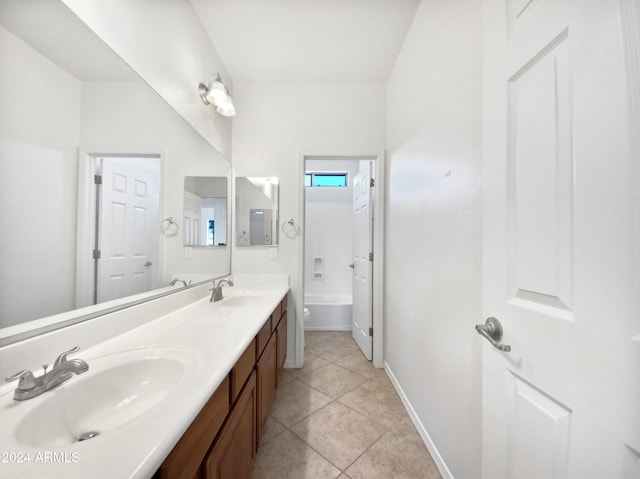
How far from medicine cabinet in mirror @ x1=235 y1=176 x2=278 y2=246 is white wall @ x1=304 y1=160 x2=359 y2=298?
165 centimetres

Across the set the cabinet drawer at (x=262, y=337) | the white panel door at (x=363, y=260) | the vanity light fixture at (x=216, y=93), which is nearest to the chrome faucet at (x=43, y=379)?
the cabinet drawer at (x=262, y=337)

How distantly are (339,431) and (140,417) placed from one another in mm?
1358

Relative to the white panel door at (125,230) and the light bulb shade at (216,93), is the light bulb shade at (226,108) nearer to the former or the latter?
the light bulb shade at (216,93)

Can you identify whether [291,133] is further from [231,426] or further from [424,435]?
[424,435]

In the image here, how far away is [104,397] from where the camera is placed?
67 cm

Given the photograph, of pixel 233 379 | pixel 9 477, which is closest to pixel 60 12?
pixel 9 477

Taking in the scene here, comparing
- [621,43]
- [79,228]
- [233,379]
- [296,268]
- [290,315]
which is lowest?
[290,315]

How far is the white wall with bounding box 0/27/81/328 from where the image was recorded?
0.63 meters

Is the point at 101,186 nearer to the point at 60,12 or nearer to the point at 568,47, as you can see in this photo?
the point at 60,12

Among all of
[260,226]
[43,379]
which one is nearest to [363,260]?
[260,226]

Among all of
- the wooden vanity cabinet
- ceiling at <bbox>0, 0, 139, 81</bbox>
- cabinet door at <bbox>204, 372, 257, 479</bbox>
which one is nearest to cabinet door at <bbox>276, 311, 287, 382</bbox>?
the wooden vanity cabinet

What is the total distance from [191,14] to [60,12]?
1.03 meters

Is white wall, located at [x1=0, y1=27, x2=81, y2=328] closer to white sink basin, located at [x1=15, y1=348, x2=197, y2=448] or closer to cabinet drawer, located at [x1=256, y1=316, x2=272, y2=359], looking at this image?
white sink basin, located at [x1=15, y1=348, x2=197, y2=448]

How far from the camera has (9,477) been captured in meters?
0.37
